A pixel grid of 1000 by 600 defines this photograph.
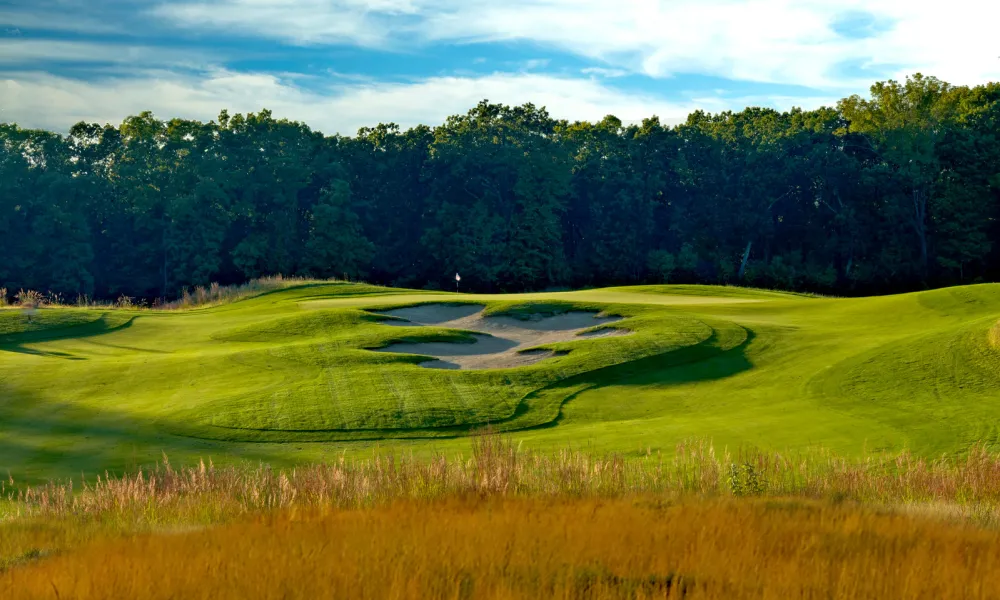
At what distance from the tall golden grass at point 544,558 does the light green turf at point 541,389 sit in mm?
6376

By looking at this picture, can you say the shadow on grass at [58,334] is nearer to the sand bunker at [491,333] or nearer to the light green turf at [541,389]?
the light green turf at [541,389]

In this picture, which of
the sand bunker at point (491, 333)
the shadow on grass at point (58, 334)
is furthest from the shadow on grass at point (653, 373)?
the shadow on grass at point (58, 334)

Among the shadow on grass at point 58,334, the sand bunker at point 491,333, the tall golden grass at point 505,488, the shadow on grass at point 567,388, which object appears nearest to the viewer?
the tall golden grass at point 505,488

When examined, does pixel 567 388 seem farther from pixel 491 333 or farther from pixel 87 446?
pixel 87 446

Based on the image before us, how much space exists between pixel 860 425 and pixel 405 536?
11583mm

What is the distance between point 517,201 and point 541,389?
5844 cm

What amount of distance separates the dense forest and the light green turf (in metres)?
45.4

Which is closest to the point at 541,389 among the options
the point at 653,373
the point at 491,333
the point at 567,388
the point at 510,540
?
the point at 567,388

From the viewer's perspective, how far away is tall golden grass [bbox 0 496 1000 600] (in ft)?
18.1

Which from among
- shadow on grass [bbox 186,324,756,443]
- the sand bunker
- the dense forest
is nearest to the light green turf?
shadow on grass [bbox 186,324,756,443]

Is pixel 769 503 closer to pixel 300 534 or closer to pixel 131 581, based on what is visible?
pixel 300 534

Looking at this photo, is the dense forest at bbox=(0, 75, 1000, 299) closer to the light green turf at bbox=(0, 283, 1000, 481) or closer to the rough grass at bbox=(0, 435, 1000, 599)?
the light green turf at bbox=(0, 283, 1000, 481)

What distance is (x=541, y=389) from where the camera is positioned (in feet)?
66.4

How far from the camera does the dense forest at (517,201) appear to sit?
71.4 metres
